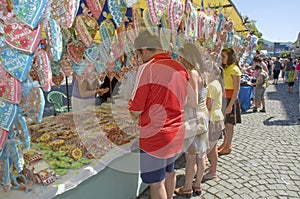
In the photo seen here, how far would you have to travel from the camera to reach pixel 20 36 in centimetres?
119

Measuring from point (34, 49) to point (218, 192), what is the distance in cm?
217

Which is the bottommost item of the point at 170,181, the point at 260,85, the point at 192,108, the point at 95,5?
the point at 170,181

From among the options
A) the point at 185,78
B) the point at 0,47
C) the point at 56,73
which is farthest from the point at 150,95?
Result: the point at 56,73

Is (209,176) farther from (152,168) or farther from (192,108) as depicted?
(152,168)

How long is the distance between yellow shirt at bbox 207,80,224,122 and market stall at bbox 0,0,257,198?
79 cm

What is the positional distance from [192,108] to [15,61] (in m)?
1.49

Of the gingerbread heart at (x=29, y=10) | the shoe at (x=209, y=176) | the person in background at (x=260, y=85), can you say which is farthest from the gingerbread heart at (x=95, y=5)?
the person in background at (x=260, y=85)

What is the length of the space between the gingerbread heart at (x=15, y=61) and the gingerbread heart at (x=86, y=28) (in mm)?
1057

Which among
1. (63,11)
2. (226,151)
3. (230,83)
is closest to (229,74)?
(230,83)

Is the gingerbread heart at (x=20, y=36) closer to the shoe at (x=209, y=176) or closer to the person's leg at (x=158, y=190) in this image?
the person's leg at (x=158, y=190)

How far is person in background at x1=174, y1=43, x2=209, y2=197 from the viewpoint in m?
2.15

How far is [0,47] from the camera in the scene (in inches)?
47.1

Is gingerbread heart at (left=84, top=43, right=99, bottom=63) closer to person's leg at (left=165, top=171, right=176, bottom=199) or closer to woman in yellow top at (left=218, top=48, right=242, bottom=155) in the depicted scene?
person's leg at (left=165, top=171, right=176, bottom=199)

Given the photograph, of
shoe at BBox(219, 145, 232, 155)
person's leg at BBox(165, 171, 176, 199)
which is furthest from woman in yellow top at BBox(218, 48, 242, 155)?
person's leg at BBox(165, 171, 176, 199)
